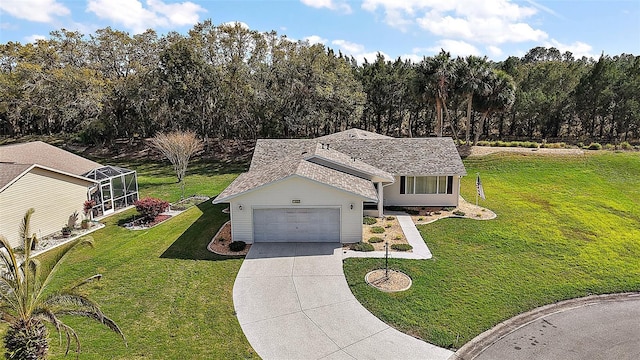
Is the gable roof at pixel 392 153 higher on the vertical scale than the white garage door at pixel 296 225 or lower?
higher

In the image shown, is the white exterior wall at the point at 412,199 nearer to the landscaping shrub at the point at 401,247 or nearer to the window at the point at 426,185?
the window at the point at 426,185

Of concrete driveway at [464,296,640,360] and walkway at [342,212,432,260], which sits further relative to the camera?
walkway at [342,212,432,260]

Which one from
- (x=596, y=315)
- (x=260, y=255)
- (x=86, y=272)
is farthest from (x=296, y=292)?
(x=596, y=315)

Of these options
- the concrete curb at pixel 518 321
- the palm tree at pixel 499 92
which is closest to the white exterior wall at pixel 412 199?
the concrete curb at pixel 518 321

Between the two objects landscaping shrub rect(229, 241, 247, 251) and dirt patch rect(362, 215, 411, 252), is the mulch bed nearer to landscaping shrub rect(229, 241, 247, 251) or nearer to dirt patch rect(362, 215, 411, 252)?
landscaping shrub rect(229, 241, 247, 251)

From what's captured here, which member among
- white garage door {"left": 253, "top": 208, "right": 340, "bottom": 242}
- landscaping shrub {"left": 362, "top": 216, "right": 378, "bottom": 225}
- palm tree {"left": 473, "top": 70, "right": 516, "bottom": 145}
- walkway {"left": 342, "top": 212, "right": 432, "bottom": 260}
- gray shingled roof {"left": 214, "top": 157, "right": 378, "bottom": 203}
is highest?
palm tree {"left": 473, "top": 70, "right": 516, "bottom": 145}

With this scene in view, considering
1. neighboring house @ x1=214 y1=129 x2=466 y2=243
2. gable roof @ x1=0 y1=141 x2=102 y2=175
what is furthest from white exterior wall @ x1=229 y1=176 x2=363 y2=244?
gable roof @ x1=0 y1=141 x2=102 y2=175
